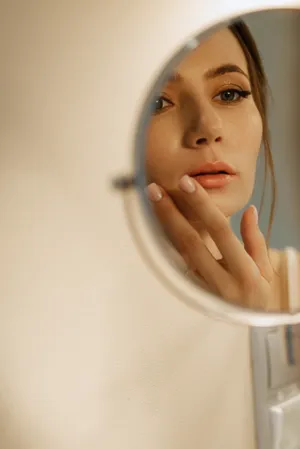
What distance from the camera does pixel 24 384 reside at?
19.8 inches

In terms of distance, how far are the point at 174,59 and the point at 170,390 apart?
39cm

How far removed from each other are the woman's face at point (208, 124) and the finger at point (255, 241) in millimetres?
20

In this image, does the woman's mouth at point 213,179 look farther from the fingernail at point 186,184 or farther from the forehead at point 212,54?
the forehead at point 212,54

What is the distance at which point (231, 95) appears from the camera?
58 cm

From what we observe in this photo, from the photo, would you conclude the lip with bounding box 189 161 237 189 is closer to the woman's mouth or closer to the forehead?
the woman's mouth

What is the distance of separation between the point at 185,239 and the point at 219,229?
5 centimetres

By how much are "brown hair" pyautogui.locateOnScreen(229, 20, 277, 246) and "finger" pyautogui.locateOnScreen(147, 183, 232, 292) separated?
0.09 metres

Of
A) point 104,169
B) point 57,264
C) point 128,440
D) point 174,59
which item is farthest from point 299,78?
point 128,440

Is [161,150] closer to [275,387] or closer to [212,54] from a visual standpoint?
[212,54]

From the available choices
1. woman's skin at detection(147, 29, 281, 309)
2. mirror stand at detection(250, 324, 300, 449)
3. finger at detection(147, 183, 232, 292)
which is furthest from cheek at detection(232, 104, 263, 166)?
mirror stand at detection(250, 324, 300, 449)

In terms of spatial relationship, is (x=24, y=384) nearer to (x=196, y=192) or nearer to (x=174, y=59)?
(x=196, y=192)

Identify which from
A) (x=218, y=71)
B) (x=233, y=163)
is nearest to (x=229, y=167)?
(x=233, y=163)

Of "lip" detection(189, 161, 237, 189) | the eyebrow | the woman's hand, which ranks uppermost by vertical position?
A: the eyebrow

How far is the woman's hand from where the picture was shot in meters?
0.57
